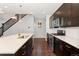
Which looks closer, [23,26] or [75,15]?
[23,26]

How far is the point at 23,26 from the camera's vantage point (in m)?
1.70

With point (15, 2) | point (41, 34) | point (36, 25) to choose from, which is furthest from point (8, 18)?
point (41, 34)

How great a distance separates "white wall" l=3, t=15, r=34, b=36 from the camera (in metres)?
1.67

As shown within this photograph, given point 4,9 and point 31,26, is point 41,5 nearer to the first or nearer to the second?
point 31,26

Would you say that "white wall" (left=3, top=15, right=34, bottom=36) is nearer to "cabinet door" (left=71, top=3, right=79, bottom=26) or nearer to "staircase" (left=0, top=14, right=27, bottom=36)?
"staircase" (left=0, top=14, right=27, bottom=36)

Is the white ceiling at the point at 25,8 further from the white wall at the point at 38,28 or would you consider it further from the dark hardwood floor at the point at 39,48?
the dark hardwood floor at the point at 39,48

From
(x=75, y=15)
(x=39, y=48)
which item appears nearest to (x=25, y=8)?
(x=39, y=48)

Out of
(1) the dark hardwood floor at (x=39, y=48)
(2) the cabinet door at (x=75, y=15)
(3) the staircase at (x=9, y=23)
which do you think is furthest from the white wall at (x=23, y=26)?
(2) the cabinet door at (x=75, y=15)

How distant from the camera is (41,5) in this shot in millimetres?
1625

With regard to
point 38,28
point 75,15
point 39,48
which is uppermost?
point 75,15

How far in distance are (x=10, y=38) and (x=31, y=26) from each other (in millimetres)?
339

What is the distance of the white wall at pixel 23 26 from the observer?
167cm

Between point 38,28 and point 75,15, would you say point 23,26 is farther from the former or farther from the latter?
point 75,15

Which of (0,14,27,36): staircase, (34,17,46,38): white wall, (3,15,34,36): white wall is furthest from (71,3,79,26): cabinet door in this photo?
(0,14,27,36): staircase
